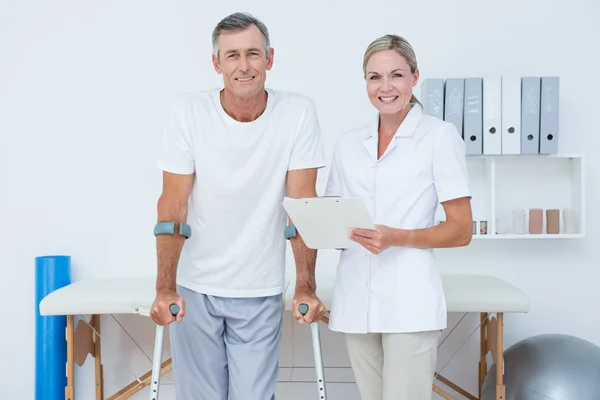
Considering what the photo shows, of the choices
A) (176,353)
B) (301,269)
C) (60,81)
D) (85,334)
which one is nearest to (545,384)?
(301,269)

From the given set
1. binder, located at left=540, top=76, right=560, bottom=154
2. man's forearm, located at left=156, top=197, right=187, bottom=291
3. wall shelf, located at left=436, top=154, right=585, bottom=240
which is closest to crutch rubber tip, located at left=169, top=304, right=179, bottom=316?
man's forearm, located at left=156, top=197, right=187, bottom=291

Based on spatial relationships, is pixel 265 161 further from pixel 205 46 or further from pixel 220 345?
pixel 205 46

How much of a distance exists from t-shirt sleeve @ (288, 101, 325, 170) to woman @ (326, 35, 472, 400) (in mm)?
106

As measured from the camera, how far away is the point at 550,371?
2656 millimetres

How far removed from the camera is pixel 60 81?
3.41 m

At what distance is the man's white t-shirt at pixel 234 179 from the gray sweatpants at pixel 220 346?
4 centimetres

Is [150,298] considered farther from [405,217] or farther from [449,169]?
[449,169]

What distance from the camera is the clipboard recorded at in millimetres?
1648

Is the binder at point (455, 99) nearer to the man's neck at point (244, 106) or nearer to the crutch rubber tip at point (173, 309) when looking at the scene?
the man's neck at point (244, 106)

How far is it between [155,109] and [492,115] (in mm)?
1526

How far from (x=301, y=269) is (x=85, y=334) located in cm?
161

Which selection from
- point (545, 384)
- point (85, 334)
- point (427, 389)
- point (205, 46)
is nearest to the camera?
point (427, 389)

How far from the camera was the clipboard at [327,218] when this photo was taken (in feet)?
5.41

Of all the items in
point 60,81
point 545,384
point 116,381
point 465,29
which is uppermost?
point 465,29
